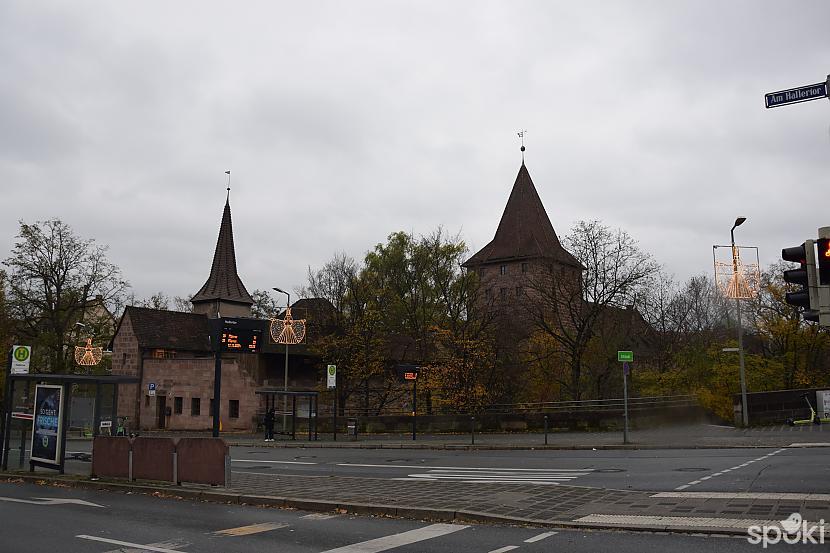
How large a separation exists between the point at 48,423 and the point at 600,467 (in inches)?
520

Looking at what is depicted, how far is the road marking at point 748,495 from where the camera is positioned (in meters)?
10.8

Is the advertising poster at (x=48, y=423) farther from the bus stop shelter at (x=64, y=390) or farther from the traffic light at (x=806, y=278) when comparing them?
the traffic light at (x=806, y=278)

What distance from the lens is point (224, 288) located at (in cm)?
8200

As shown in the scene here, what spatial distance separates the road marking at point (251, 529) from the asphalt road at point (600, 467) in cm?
592

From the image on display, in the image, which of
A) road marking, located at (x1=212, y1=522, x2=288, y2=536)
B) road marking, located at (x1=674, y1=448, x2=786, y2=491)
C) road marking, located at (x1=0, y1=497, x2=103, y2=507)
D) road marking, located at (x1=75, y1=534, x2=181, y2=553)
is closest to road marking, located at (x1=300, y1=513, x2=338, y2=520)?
road marking, located at (x1=212, y1=522, x2=288, y2=536)

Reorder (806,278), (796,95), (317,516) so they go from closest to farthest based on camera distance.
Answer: (796,95), (806,278), (317,516)

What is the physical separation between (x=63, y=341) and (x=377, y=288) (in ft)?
73.6

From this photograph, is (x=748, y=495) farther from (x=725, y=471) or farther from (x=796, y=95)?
(x=796, y=95)

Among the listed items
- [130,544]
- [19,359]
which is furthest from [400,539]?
[19,359]

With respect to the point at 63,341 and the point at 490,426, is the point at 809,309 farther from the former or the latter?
the point at 63,341

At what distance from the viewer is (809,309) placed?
34.3ft

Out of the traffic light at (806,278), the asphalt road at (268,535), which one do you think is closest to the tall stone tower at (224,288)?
the asphalt road at (268,535)

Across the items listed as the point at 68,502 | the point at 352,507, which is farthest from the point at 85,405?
the point at 352,507

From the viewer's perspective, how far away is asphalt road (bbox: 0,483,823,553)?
848cm
